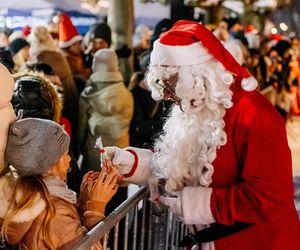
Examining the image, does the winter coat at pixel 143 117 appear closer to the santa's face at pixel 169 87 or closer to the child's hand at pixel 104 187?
the santa's face at pixel 169 87

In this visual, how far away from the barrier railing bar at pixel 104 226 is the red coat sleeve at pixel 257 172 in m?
0.48

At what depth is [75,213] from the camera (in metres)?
2.67

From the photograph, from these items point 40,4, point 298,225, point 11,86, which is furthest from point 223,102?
point 40,4

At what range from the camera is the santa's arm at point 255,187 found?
2.75 m

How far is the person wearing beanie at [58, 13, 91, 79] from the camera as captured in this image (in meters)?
7.46

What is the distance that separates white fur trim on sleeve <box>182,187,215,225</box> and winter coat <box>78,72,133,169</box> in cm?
282

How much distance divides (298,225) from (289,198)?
0.37 m

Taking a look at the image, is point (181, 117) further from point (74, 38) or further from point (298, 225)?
point (74, 38)

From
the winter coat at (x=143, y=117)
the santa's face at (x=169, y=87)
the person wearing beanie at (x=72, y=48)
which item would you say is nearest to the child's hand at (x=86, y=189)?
the santa's face at (x=169, y=87)

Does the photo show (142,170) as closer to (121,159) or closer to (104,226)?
(121,159)

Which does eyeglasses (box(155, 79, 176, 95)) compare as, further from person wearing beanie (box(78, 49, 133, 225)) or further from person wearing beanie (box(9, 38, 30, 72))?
person wearing beanie (box(9, 38, 30, 72))

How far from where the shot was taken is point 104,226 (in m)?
2.70

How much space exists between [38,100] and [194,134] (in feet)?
3.91

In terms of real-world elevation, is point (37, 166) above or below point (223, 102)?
below
